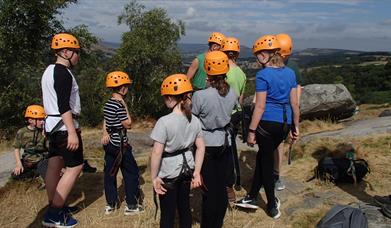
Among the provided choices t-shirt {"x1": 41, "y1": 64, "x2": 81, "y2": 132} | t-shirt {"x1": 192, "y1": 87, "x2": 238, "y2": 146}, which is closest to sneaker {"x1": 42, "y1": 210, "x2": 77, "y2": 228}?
t-shirt {"x1": 41, "y1": 64, "x2": 81, "y2": 132}

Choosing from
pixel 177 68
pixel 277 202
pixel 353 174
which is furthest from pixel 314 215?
pixel 177 68

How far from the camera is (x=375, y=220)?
424 centimetres

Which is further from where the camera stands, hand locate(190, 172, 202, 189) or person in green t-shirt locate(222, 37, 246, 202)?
person in green t-shirt locate(222, 37, 246, 202)

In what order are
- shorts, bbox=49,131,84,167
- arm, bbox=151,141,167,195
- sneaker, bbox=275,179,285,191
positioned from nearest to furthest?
arm, bbox=151,141,167,195 < shorts, bbox=49,131,84,167 < sneaker, bbox=275,179,285,191

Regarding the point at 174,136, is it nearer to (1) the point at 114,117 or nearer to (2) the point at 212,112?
(2) the point at 212,112

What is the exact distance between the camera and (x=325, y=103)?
11.1 meters

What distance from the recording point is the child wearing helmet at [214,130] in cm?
407

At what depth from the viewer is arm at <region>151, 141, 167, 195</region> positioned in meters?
3.51

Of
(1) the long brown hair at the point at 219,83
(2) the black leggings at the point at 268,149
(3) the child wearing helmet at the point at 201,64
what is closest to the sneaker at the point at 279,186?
(2) the black leggings at the point at 268,149

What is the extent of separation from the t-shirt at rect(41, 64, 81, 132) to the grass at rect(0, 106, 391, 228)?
56.4 inches

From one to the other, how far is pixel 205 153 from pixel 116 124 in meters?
1.44

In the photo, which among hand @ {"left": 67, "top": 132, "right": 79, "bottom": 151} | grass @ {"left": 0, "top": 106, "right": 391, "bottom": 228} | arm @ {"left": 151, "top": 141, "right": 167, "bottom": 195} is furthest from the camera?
grass @ {"left": 0, "top": 106, "right": 391, "bottom": 228}

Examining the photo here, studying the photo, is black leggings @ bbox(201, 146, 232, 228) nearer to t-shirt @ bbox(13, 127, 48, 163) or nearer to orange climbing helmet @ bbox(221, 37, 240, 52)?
orange climbing helmet @ bbox(221, 37, 240, 52)

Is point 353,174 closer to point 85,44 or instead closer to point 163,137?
point 163,137
